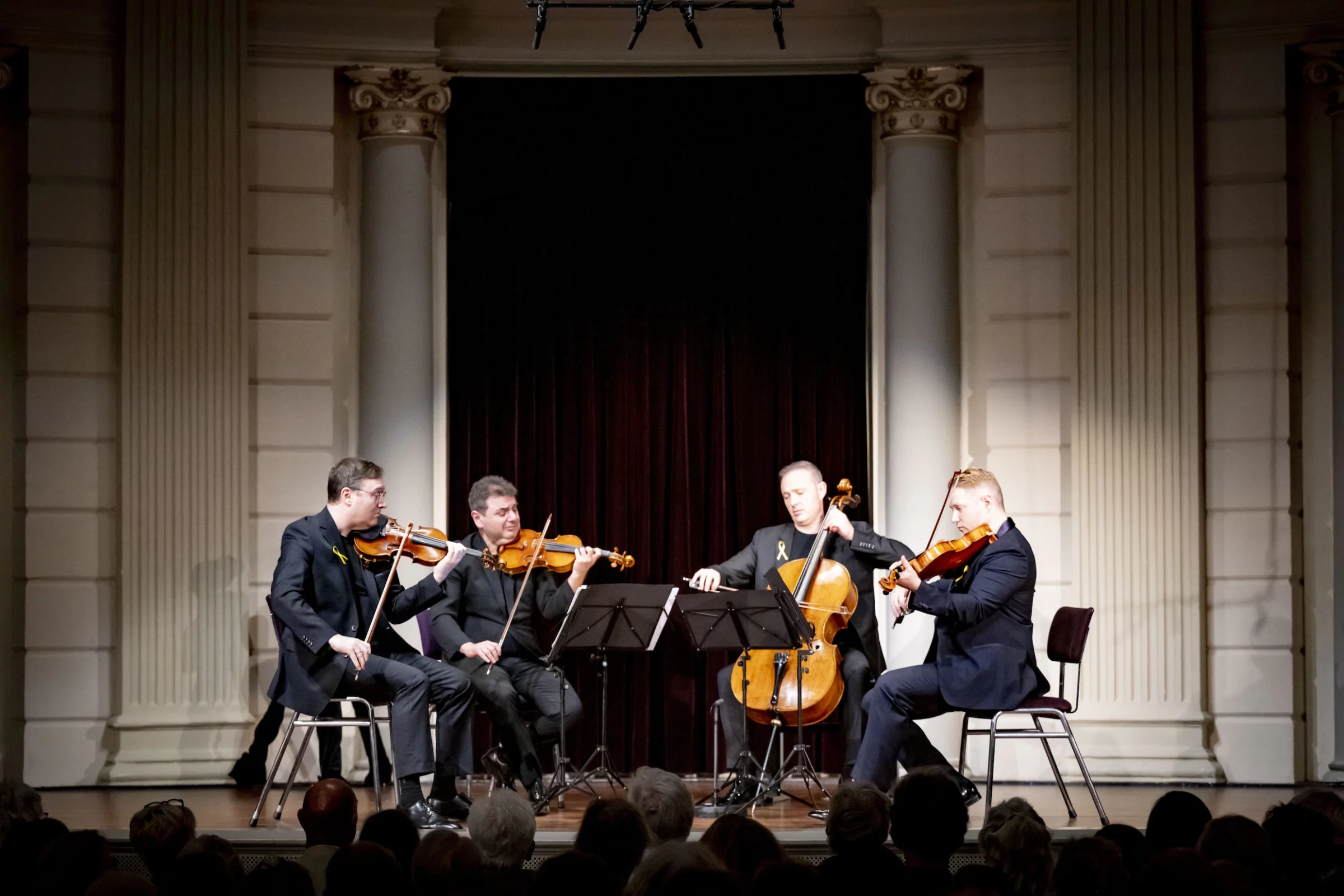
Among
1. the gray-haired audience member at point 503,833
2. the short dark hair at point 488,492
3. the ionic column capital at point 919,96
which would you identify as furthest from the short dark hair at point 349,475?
the ionic column capital at point 919,96

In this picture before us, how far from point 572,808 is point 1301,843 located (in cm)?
361

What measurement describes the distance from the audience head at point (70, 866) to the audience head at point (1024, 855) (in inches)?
71.4

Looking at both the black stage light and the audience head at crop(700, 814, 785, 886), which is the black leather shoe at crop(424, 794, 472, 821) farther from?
the black stage light

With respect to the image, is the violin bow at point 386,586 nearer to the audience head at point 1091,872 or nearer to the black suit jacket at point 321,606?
the black suit jacket at point 321,606

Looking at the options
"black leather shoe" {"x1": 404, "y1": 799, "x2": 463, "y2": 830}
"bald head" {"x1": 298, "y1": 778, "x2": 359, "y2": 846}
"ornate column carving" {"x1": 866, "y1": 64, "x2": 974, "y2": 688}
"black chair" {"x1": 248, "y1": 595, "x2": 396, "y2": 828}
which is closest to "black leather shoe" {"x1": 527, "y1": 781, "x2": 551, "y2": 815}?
"black leather shoe" {"x1": 404, "y1": 799, "x2": 463, "y2": 830}

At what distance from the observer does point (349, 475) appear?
6238 millimetres

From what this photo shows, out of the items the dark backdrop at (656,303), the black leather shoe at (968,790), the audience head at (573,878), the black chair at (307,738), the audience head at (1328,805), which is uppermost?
the dark backdrop at (656,303)

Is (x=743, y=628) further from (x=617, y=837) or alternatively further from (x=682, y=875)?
(x=682, y=875)

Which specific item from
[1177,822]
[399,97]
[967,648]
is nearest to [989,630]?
[967,648]

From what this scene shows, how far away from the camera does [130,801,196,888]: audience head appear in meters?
3.67

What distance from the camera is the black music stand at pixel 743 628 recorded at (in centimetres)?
603

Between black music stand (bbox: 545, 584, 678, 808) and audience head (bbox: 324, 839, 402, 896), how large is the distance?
316 cm

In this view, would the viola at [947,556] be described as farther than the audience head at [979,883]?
Yes

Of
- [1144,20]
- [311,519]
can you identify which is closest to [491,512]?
[311,519]
